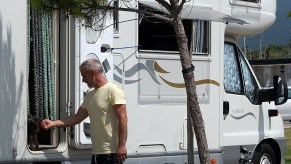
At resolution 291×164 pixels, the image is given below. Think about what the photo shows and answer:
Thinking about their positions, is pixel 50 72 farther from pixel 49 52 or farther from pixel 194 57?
pixel 194 57

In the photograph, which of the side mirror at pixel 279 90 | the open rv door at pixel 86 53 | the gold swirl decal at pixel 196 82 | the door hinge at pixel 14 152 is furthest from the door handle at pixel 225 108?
the door hinge at pixel 14 152

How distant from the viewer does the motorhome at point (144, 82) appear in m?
7.84

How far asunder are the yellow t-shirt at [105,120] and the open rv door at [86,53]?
76cm

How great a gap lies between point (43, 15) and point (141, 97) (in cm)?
160

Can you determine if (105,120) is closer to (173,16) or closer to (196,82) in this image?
(173,16)

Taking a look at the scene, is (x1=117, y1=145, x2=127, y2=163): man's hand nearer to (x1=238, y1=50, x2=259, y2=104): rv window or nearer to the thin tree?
the thin tree

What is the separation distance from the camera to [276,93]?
1099 cm

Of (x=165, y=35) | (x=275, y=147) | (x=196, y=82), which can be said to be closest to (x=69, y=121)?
(x=165, y=35)

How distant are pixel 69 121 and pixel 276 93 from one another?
3953 millimetres

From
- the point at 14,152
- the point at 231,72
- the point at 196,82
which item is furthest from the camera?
the point at 231,72

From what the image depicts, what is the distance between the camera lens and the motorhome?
784 centimetres

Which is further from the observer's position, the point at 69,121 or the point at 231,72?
the point at 231,72

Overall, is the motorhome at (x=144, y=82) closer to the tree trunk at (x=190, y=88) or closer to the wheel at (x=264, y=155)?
the wheel at (x=264, y=155)

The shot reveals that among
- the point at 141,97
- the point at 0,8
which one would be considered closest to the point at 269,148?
the point at 141,97
